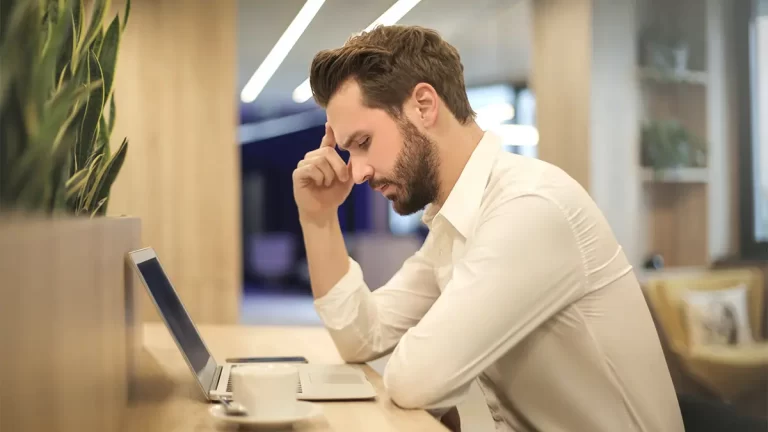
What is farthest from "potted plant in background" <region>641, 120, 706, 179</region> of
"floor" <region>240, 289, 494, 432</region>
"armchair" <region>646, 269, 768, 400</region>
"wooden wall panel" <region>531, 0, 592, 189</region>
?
"floor" <region>240, 289, 494, 432</region>

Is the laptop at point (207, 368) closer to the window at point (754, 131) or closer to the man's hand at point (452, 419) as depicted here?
the man's hand at point (452, 419)

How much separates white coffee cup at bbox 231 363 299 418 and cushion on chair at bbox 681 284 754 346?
9.97ft

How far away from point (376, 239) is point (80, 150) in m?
5.59

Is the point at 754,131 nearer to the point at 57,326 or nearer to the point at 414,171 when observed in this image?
the point at 414,171

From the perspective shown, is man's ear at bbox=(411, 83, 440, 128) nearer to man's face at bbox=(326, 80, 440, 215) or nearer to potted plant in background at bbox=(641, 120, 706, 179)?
man's face at bbox=(326, 80, 440, 215)

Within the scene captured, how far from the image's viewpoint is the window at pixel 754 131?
14.1 feet

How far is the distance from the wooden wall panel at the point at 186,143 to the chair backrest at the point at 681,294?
2.05m

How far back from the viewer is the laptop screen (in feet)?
3.74

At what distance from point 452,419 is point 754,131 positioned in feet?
11.7

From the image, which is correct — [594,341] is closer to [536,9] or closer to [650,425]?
[650,425]

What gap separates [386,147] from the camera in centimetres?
145

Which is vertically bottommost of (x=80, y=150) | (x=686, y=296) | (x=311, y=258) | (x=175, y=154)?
(x=686, y=296)

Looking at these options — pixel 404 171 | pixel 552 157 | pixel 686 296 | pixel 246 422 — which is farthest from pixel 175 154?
pixel 246 422

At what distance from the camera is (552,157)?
13.0ft
